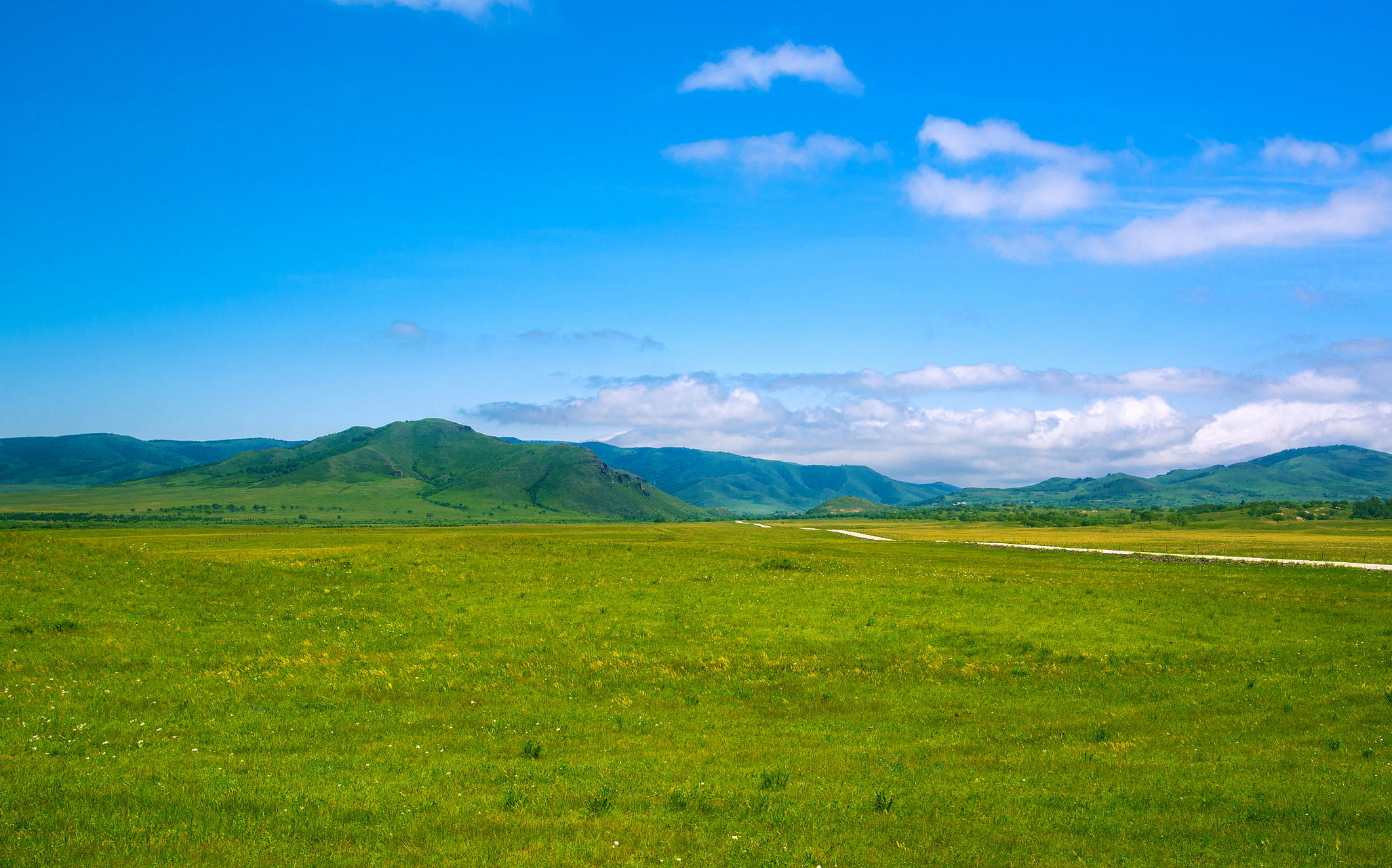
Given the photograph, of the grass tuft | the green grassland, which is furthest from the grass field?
the green grassland

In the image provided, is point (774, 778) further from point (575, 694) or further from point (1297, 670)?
point (1297, 670)

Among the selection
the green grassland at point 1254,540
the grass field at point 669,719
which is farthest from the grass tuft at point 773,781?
the green grassland at point 1254,540

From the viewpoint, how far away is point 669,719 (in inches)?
874

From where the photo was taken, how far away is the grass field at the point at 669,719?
12.7 meters

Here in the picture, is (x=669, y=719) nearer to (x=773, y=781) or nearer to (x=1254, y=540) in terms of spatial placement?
Result: (x=773, y=781)

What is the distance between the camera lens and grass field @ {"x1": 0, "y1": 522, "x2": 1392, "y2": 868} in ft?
41.8

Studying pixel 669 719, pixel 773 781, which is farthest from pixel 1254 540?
pixel 773 781

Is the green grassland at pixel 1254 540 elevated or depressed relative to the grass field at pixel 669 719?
depressed

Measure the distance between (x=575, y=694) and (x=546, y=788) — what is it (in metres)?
9.93

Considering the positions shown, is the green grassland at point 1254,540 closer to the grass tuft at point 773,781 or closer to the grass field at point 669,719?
the grass field at point 669,719

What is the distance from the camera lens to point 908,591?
141 feet

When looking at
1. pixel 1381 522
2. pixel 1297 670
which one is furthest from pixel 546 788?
pixel 1381 522

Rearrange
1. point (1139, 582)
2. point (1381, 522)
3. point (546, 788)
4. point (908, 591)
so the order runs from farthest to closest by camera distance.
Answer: point (1381, 522), point (1139, 582), point (908, 591), point (546, 788)

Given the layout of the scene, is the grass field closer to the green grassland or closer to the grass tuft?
the grass tuft
